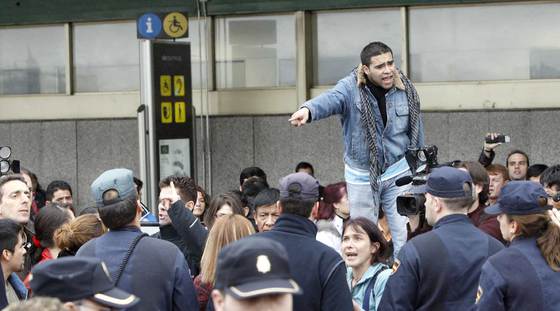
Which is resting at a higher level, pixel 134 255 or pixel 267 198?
pixel 267 198

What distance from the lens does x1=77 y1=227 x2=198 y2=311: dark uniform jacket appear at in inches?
229

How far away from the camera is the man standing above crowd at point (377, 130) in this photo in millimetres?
7910

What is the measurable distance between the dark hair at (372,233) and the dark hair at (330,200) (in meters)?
2.43

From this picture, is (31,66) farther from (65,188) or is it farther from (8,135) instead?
(65,188)

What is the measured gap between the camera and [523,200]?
19.5 ft

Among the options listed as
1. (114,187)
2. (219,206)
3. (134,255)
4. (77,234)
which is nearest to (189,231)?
(77,234)

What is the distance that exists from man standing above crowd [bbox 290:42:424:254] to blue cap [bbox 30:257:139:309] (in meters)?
3.75

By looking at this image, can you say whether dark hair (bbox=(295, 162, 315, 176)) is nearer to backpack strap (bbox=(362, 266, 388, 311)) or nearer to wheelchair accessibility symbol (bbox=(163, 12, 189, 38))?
wheelchair accessibility symbol (bbox=(163, 12, 189, 38))

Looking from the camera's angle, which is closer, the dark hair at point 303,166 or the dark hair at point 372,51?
the dark hair at point 372,51

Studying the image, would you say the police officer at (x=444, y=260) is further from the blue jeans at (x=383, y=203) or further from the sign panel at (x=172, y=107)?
the sign panel at (x=172, y=107)

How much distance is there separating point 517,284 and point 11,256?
117 inches

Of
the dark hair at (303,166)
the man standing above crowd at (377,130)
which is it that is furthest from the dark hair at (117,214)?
the dark hair at (303,166)

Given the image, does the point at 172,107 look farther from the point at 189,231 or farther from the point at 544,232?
the point at 544,232


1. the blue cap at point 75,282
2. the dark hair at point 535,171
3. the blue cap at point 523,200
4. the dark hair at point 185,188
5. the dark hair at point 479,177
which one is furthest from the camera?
the dark hair at point 535,171
